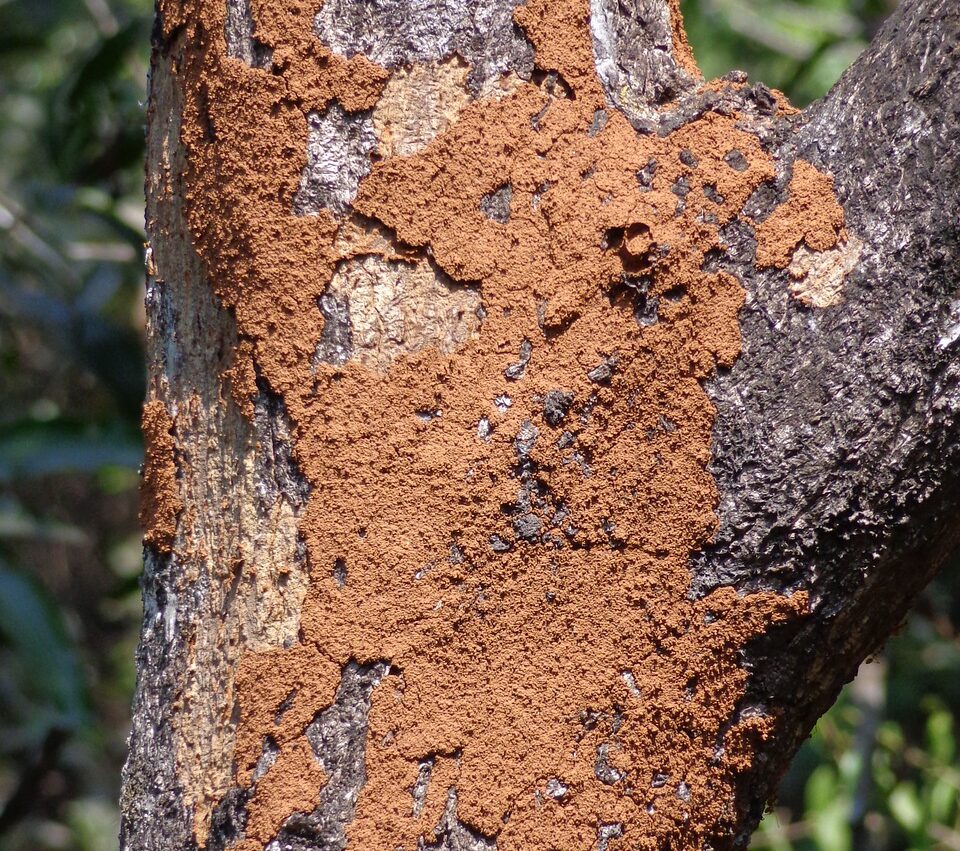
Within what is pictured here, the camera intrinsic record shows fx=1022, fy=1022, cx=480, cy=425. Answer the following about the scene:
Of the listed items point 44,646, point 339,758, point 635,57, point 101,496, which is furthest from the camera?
point 101,496

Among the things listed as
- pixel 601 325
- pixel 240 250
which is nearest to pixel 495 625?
pixel 601 325

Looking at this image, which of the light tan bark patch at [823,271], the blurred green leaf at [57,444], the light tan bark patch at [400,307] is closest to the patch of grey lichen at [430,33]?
the light tan bark patch at [400,307]

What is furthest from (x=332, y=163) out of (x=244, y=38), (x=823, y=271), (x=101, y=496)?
(x=101, y=496)

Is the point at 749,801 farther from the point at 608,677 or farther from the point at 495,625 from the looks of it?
the point at 495,625

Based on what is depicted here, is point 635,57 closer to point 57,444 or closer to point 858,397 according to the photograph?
point 858,397

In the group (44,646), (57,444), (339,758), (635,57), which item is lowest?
(44,646)

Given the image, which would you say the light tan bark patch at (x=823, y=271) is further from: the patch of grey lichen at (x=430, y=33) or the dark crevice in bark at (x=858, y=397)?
the patch of grey lichen at (x=430, y=33)

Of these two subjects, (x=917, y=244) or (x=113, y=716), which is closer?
(x=917, y=244)
